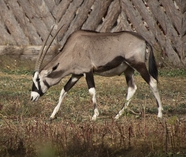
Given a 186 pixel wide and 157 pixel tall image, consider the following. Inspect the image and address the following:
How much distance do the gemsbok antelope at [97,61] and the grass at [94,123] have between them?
0.43 m

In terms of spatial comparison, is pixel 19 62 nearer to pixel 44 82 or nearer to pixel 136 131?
pixel 44 82

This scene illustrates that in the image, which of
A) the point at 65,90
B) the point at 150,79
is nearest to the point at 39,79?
the point at 65,90

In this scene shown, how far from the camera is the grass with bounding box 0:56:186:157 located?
7.52 metres

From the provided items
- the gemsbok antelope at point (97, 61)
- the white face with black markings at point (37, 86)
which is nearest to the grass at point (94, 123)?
the white face with black markings at point (37, 86)

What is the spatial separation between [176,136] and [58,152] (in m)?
1.36

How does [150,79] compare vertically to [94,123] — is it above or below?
above

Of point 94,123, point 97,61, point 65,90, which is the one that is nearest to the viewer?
point 94,123

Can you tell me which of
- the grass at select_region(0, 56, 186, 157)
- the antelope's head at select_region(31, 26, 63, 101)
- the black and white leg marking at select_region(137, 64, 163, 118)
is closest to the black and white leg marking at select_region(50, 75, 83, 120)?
the grass at select_region(0, 56, 186, 157)

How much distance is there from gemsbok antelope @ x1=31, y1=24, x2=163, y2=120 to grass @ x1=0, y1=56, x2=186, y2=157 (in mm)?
430

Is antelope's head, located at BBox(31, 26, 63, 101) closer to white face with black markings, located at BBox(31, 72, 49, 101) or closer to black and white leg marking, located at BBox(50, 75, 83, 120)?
white face with black markings, located at BBox(31, 72, 49, 101)

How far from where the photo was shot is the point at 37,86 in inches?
440

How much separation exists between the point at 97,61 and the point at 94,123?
1.76m

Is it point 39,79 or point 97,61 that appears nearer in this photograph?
point 97,61

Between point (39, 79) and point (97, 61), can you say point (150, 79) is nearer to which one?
point (97, 61)
